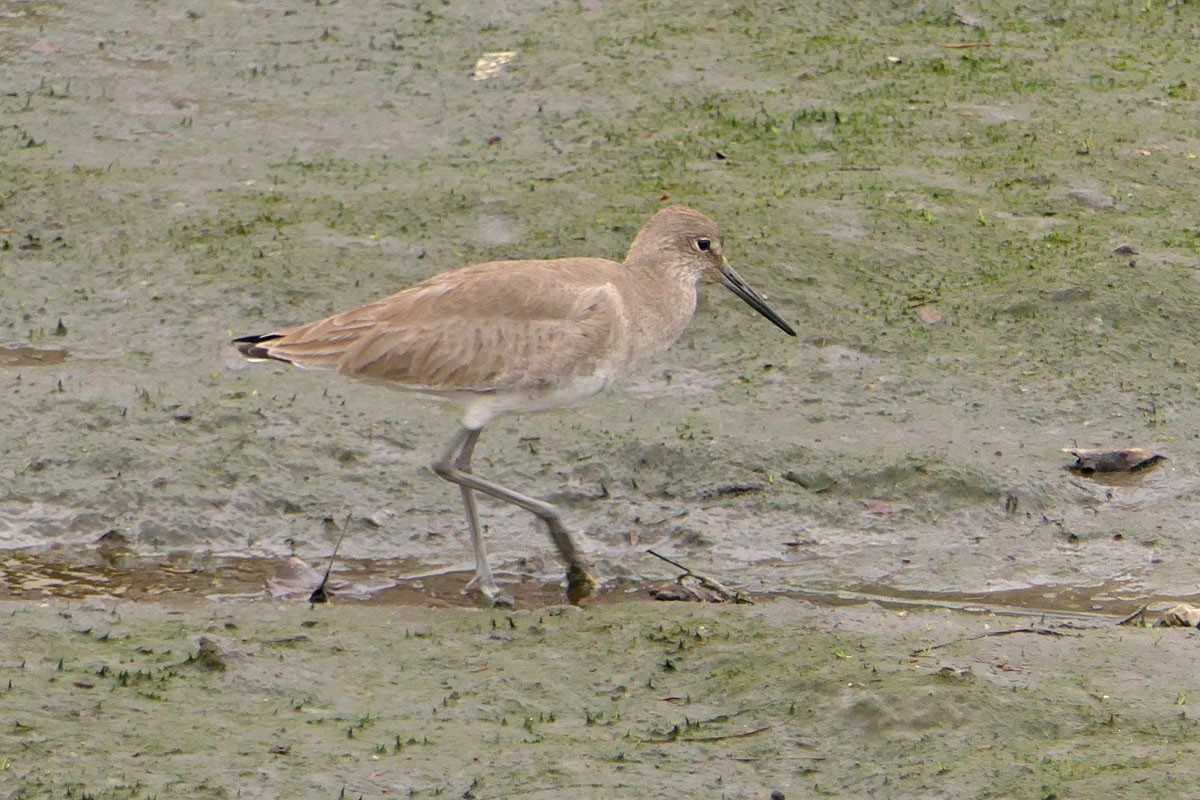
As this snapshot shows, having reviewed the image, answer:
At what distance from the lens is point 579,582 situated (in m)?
6.19

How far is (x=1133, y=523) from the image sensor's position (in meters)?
6.59

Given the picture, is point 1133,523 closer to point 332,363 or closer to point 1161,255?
point 1161,255

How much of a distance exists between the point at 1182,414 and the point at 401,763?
4.19 metres

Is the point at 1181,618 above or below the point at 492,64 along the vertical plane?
below

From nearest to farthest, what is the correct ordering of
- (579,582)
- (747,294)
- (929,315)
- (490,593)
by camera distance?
(490,593) → (579,582) → (747,294) → (929,315)

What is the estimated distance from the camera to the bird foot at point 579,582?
242 inches

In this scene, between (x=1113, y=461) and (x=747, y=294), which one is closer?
(x=1113, y=461)

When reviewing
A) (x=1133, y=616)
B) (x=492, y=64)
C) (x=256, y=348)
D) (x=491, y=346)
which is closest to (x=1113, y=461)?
(x=1133, y=616)

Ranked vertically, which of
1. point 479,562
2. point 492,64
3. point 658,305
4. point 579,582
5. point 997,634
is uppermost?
point 492,64

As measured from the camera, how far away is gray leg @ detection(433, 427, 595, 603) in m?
6.14

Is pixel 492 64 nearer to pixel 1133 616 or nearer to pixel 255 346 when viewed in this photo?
pixel 255 346

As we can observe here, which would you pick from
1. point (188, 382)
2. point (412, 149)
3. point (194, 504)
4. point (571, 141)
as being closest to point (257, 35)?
point (412, 149)

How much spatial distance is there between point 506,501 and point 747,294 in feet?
4.72

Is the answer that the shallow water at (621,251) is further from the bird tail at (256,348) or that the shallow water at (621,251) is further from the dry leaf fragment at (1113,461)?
the bird tail at (256,348)
